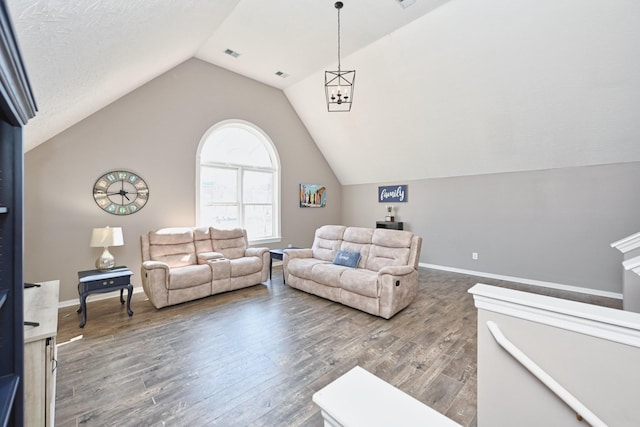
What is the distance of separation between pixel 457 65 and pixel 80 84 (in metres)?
4.64

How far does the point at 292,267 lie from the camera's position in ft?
14.1

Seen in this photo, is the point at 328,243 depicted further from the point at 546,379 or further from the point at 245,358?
the point at 546,379

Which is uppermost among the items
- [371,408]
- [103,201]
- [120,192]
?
[120,192]

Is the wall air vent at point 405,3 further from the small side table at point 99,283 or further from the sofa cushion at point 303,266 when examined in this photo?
the small side table at point 99,283

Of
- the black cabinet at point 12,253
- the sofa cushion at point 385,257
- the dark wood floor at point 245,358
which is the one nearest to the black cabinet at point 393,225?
the sofa cushion at point 385,257

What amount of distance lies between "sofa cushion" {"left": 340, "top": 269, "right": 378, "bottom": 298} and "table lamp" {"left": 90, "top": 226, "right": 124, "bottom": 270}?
3028 millimetres

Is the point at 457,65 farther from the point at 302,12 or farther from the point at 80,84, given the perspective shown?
the point at 80,84

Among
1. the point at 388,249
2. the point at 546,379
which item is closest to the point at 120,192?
the point at 388,249

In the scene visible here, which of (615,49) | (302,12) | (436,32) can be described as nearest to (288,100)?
(302,12)

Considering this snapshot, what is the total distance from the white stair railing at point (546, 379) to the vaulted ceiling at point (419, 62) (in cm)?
264

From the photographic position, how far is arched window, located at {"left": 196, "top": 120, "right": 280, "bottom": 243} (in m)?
5.05

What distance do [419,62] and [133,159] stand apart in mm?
4720

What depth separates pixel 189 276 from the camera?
3.66 meters

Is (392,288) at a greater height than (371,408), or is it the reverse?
(371,408)
